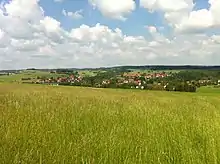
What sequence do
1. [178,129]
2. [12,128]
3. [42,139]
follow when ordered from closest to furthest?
1. [42,139]
2. [12,128]
3. [178,129]

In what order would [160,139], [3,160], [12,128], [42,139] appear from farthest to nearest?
[160,139]
[12,128]
[42,139]
[3,160]

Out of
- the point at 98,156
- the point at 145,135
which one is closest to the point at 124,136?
the point at 145,135

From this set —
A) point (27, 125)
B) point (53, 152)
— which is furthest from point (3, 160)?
point (27, 125)

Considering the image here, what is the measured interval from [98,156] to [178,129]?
6.65ft

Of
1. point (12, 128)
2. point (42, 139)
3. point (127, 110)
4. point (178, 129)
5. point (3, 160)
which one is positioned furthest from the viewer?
point (127, 110)

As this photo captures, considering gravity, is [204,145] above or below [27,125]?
below

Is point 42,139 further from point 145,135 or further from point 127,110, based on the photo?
point 127,110

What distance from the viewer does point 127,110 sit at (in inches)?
280

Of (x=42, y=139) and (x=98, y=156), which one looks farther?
(x=42, y=139)

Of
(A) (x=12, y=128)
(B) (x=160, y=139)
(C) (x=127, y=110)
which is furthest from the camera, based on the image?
→ (C) (x=127, y=110)

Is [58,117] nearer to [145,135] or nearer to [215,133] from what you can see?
[145,135]

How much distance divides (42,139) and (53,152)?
0.42 m

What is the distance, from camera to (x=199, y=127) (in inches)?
221

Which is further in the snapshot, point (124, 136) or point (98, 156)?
point (124, 136)
